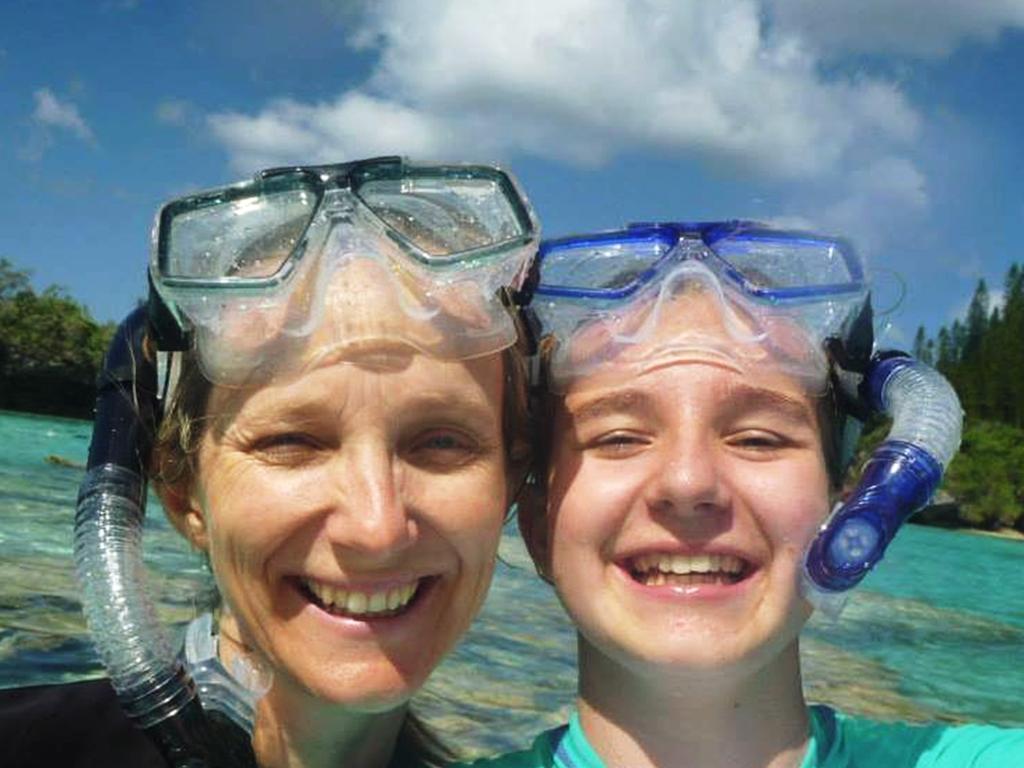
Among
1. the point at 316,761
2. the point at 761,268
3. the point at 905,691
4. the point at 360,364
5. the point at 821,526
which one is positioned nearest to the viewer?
the point at 360,364

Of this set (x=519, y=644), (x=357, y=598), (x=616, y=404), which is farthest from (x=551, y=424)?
(x=519, y=644)

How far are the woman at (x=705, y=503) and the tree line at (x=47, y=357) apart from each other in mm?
37705

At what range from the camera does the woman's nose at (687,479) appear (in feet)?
6.55

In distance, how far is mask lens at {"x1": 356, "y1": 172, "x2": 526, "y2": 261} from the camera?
223 cm

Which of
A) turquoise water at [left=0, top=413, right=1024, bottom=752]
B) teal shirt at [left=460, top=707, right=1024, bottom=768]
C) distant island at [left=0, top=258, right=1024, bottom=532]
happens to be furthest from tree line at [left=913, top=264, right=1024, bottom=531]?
teal shirt at [left=460, top=707, right=1024, bottom=768]

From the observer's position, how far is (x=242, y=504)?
1934 mm

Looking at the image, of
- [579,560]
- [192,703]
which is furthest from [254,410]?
[579,560]

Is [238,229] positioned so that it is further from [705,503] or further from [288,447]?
[705,503]

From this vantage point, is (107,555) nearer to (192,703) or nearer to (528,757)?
(192,703)

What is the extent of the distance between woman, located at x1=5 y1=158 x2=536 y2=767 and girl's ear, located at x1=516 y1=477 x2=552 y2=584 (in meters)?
0.13

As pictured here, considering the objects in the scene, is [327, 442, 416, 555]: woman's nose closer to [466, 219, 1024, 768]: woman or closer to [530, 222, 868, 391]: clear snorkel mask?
[466, 219, 1024, 768]: woman

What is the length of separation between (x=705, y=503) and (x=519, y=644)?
534 cm

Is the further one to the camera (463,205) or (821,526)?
(463,205)

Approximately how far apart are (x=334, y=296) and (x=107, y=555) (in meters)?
0.65
